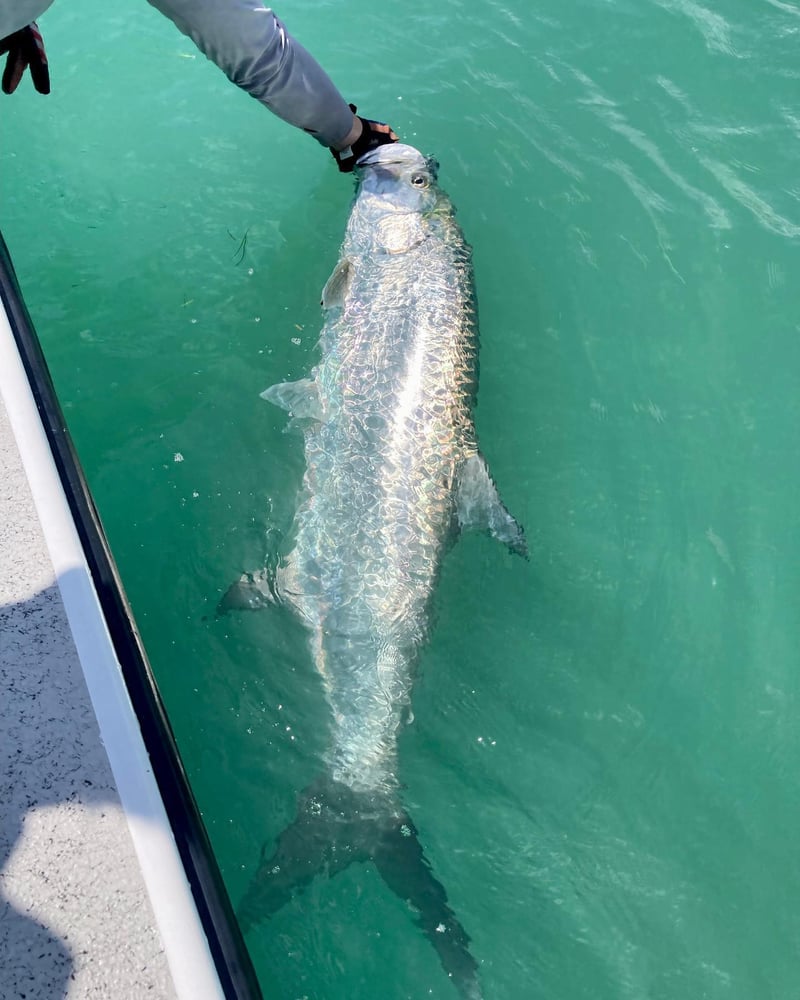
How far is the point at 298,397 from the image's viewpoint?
13.2 feet

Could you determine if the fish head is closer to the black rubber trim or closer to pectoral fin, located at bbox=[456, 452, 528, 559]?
pectoral fin, located at bbox=[456, 452, 528, 559]

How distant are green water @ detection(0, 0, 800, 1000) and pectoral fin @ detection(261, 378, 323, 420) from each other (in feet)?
0.70

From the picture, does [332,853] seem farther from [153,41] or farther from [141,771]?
[153,41]

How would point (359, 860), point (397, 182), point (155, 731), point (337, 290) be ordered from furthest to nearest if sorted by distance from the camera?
point (397, 182) < point (337, 290) < point (359, 860) < point (155, 731)

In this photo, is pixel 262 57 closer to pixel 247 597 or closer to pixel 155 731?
pixel 247 597

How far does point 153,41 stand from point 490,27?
7.90ft

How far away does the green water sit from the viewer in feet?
10.7

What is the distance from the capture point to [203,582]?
12.3 feet

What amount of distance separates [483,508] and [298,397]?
43.4 inches

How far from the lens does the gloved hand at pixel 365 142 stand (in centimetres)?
426

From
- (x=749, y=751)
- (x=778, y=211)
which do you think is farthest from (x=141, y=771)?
(x=778, y=211)

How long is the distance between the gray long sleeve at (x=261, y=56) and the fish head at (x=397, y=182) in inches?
26.6

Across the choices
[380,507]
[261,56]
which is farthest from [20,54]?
[380,507]

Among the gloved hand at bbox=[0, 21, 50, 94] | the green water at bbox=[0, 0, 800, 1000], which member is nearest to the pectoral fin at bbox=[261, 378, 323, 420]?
the green water at bbox=[0, 0, 800, 1000]
